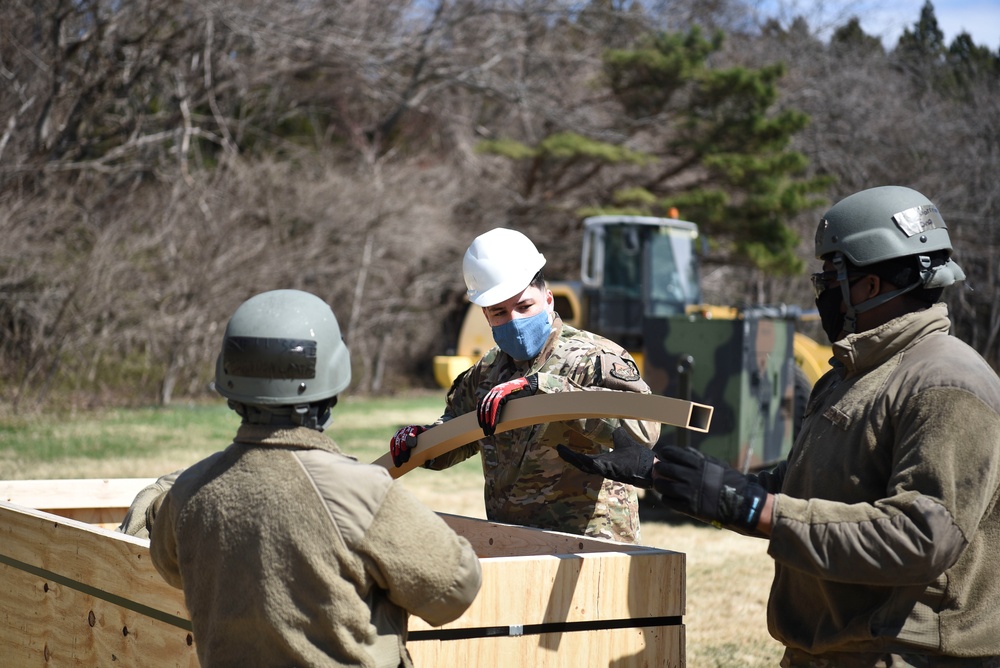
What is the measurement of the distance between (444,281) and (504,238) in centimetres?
2294

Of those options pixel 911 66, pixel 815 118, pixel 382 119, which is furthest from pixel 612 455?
pixel 911 66

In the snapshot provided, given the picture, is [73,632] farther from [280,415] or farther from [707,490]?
[707,490]

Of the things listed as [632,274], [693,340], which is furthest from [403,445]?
[632,274]

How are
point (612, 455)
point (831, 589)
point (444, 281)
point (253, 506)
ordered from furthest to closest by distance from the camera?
point (444, 281)
point (612, 455)
point (831, 589)
point (253, 506)

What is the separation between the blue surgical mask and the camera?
3973mm

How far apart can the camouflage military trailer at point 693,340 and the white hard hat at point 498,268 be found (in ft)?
17.3

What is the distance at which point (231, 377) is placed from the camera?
96.6 inches

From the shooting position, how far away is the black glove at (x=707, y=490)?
99.2 inches

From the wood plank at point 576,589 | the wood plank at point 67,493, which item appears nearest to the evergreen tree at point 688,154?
the wood plank at point 67,493

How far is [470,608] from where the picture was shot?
3.06 meters

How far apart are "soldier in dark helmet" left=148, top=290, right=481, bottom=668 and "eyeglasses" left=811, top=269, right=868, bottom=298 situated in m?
1.12

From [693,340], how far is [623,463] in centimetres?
755

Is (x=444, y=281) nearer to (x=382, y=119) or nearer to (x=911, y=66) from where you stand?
(x=382, y=119)

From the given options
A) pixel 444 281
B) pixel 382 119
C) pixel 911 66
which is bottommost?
pixel 444 281
